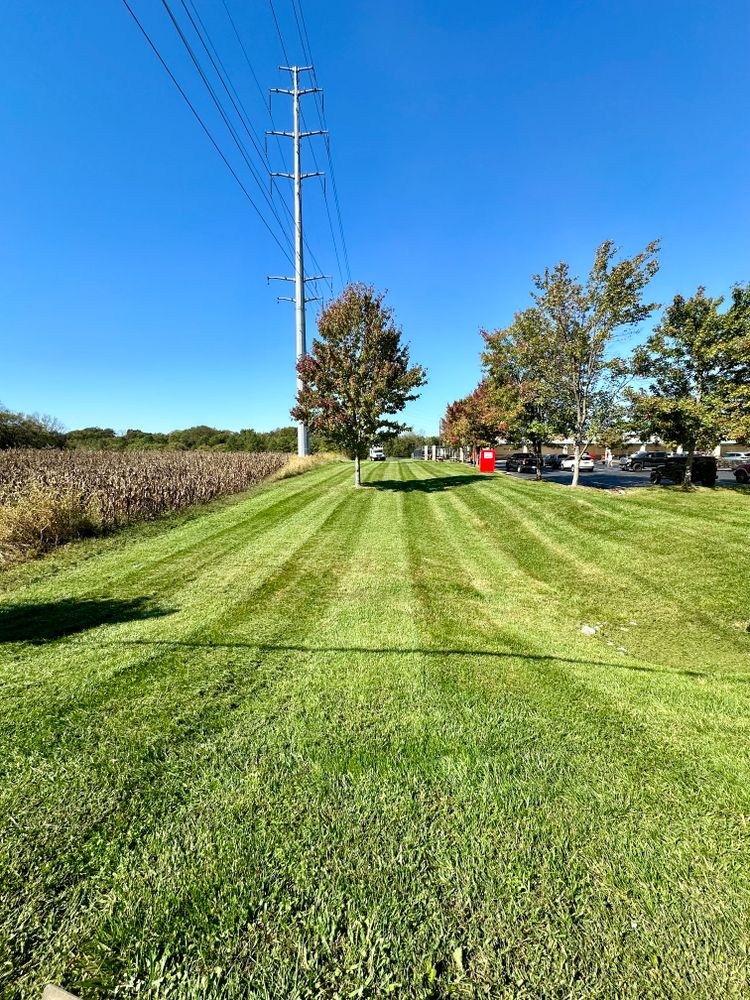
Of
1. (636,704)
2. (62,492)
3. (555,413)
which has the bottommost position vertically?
(636,704)

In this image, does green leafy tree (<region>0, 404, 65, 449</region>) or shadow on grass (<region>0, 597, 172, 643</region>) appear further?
green leafy tree (<region>0, 404, 65, 449</region>)

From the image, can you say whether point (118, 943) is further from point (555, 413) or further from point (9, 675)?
point (555, 413)

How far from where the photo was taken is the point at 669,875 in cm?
165

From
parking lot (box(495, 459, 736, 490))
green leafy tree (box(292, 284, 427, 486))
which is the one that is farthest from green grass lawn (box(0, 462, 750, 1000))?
parking lot (box(495, 459, 736, 490))

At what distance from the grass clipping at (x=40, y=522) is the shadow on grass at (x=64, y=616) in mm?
2380

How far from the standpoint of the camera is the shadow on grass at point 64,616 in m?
3.89

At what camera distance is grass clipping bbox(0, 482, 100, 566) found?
20.7 ft

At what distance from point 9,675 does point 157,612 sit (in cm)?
Result: 140

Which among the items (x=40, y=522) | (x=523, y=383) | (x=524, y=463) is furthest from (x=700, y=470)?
(x=40, y=522)

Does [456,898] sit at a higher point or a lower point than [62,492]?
lower

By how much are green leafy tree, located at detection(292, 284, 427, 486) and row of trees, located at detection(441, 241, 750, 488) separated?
656cm

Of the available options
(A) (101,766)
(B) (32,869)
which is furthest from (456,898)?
(A) (101,766)

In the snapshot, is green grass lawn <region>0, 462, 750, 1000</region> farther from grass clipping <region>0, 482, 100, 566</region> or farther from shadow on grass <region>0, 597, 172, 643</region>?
grass clipping <region>0, 482, 100, 566</region>

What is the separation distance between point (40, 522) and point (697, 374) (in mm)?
18860
